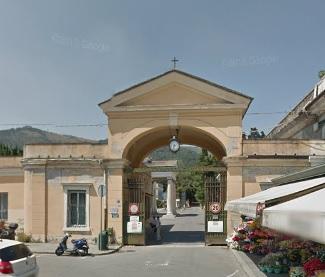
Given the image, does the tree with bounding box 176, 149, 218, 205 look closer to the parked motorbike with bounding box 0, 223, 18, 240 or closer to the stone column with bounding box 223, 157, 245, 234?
the stone column with bounding box 223, 157, 245, 234

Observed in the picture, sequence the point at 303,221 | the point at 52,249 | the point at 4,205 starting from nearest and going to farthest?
the point at 303,221, the point at 52,249, the point at 4,205

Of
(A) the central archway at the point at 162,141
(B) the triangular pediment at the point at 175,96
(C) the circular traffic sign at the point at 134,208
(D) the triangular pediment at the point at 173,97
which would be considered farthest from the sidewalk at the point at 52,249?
(D) the triangular pediment at the point at 173,97

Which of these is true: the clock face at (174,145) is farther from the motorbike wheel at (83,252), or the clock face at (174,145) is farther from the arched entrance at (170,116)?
the motorbike wheel at (83,252)

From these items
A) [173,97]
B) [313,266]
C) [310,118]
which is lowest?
[313,266]

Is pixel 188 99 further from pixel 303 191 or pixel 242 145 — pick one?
pixel 303 191

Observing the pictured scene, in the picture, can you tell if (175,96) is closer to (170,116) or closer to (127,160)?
(170,116)

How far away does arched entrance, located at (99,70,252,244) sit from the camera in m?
23.3

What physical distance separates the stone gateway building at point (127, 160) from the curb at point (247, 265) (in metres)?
4.46

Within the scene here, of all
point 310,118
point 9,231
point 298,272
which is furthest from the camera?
point 310,118

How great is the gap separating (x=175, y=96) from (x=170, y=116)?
105 centimetres

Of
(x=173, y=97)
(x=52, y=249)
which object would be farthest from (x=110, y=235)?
(x=173, y=97)

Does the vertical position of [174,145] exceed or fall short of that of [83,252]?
it exceeds it

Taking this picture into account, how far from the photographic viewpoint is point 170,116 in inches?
934

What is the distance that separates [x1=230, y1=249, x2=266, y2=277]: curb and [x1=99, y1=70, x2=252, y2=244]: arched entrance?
451 centimetres
